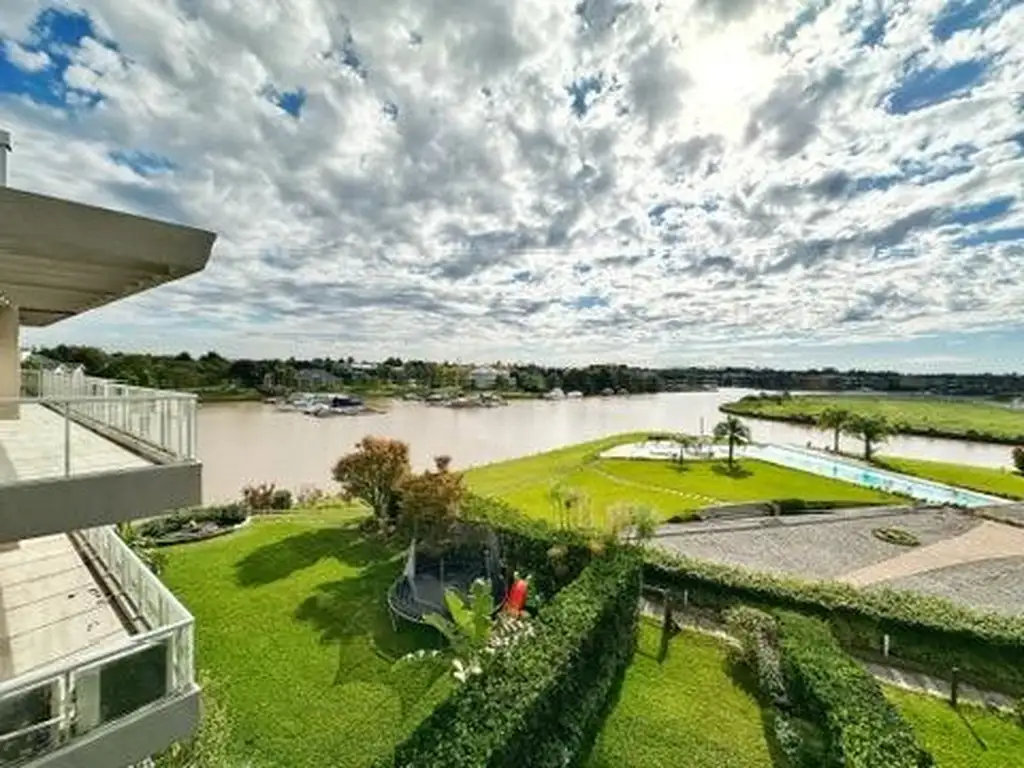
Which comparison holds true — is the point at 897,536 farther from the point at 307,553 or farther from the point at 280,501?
the point at 280,501

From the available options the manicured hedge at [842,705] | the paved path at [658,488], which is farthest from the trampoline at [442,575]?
the paved path at [658,488]

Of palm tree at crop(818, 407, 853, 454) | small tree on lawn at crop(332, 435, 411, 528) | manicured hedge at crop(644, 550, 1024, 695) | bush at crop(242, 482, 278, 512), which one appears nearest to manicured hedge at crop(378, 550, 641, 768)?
manicured hedge at crop(644, 550, 1024, 695)

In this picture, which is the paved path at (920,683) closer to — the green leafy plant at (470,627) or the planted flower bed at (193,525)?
the green leafy plant at (470,627)

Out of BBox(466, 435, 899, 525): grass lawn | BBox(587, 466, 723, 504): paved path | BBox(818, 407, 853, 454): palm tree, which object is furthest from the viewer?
BBox(818, 407, 853, 454): palm tree

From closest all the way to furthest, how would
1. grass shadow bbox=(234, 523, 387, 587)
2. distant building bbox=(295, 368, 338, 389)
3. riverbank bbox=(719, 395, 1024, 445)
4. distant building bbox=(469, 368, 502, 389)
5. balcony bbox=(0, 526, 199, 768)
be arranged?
balcony bbox=(0, 526, 199, 768) → grass shadow bbox=(234, 523, 387, 587) → riverbank bbox=(719, 395, 1024, 445) → distant building bbox=(295, 368, 338, 389) → distant building bbox=(469, 368, 502, 389)

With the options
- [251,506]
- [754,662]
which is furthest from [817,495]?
[251,506]

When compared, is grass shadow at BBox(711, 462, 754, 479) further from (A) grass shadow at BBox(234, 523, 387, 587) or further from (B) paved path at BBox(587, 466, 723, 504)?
(A) grass shadow at BBox(234, 523, 387, 587)
